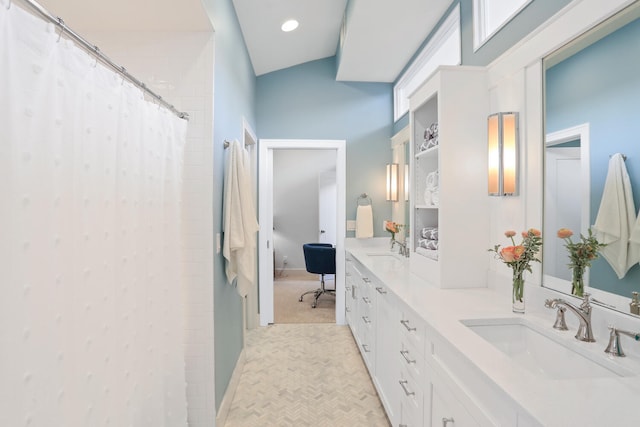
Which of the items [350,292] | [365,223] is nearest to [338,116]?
[365,223]

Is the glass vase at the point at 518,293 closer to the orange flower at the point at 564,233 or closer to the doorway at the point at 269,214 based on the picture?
the orange flower at the point at 564,233

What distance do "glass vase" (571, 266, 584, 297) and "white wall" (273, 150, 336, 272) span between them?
19.3 feet

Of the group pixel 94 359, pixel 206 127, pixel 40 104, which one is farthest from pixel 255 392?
pixel 40 104

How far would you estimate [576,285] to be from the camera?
4.32 ft

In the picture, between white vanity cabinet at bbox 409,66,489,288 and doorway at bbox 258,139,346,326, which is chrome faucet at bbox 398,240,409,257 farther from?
white vanity cabinet at bbox 409,66,489,288

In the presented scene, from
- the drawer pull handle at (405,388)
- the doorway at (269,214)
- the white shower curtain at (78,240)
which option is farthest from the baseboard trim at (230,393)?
the drawer pull handle at (405,388)

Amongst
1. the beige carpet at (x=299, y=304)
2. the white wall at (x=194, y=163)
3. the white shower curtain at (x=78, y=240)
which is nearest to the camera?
the white shower curtain at (x=78, y=240)

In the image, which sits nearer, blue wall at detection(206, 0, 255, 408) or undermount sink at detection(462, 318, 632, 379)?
undermount sink at detection(462, 318, 632, 379)

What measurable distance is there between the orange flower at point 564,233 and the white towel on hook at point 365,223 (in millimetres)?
2429

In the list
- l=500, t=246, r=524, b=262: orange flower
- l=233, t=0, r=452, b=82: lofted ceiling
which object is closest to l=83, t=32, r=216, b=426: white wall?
l=233, t=0, r=452, b=82: lofted ceiling

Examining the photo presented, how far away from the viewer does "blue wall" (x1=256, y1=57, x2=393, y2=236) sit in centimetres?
385

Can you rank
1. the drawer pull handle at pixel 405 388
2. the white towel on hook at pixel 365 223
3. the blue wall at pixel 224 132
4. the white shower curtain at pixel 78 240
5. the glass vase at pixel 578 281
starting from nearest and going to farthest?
the white shower curtain at pixel 78 240
the glass vase at pixel 578 281
the drawer pull handle at pixel 405 388
the blue wall at pixel 224 132
the white towel on hook at pixel 365 223

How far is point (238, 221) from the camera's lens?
217 cm

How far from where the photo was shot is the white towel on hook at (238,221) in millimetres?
2141
